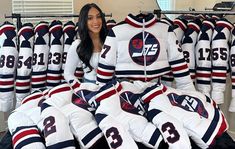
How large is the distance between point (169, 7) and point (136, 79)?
3.45 ft

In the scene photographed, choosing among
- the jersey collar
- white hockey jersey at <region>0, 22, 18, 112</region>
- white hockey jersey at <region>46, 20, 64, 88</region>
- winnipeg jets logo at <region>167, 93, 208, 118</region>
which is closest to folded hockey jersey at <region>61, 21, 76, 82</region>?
white hockey jersey at <region>46, 20, 64, 88</region>

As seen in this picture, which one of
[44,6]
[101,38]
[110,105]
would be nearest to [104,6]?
[44,6]

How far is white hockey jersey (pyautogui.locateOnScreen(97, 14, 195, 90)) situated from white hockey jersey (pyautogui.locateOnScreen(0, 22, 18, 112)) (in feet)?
1.78

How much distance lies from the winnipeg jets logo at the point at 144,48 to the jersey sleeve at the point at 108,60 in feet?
0.29

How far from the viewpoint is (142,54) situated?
148 centimetres

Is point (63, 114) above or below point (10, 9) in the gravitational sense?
below

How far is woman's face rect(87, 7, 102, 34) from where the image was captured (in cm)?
172

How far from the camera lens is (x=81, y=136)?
1082 mm

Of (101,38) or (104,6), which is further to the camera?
(104,6)

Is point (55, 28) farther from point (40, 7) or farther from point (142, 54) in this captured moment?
point (40, 7)

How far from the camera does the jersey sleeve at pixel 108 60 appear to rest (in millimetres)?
1511

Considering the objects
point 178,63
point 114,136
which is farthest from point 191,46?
point 114,136

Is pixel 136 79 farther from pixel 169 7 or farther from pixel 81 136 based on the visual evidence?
pixel 169 7

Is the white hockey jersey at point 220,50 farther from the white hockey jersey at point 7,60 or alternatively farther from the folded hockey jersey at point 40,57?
the white hockey jersey at point 7,60
